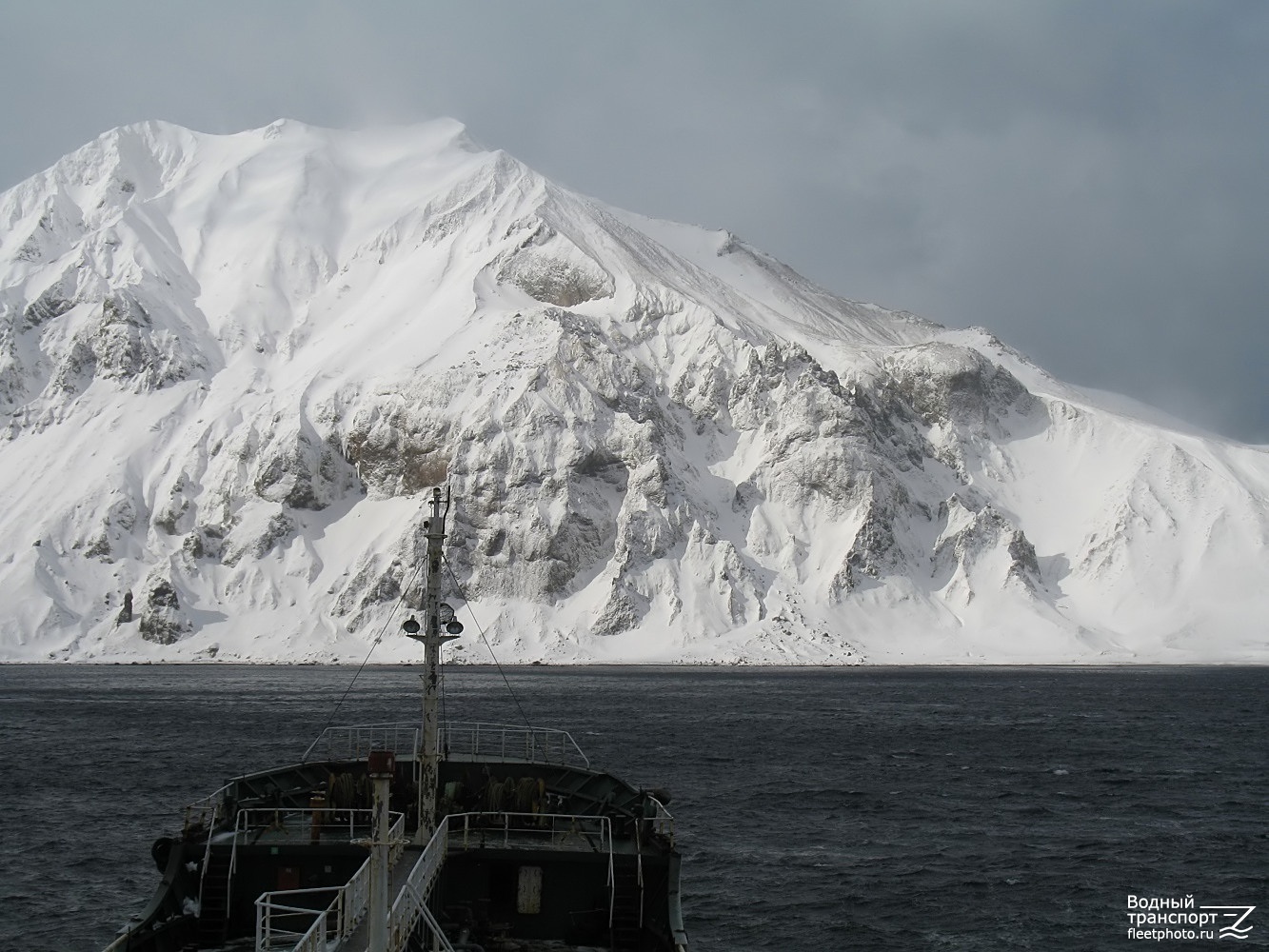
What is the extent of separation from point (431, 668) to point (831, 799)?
4018 cm

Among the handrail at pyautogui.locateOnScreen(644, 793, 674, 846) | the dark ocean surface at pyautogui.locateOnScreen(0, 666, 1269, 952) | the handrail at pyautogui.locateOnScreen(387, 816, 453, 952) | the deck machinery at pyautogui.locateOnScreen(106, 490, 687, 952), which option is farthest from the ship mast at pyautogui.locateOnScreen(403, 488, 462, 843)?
the dark ocean surface at pyautogui.locateOnScreen(0, 666, 1269, 952)

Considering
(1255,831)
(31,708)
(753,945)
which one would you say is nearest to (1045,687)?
(1255,831)

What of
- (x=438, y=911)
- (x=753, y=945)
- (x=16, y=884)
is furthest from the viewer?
(x=16, y=884)

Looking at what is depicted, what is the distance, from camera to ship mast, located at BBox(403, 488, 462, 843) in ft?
126

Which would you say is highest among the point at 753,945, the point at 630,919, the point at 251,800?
the point at 251,800

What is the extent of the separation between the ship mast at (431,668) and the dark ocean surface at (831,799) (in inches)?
505

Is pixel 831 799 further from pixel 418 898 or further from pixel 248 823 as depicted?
pixel 418 898

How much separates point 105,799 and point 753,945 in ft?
141

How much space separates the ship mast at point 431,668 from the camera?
3834 cm

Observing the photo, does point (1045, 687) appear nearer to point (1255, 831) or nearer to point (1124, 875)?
point (1255, 831)

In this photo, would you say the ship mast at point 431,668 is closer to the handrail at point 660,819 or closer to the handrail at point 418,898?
the handrail at point 418,898

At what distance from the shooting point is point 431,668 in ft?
132

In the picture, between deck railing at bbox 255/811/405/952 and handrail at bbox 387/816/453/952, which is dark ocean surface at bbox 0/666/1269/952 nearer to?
deck railing at bbox 255/811/405/952

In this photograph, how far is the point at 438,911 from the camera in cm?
3478
